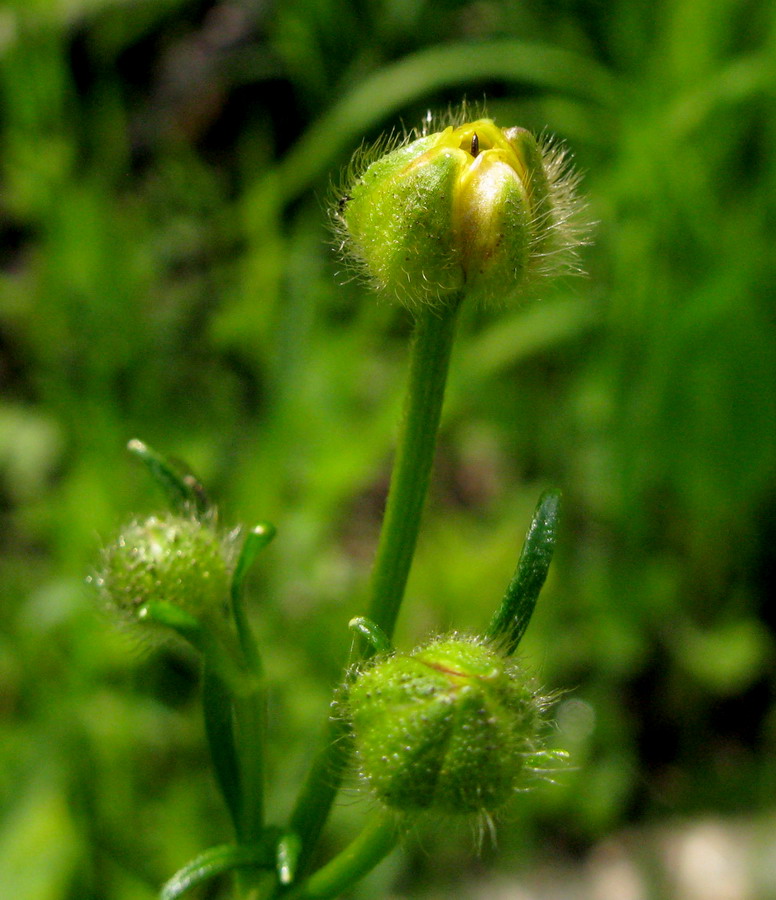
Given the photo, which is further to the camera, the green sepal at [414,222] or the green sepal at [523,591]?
the green sepal at [523,591]

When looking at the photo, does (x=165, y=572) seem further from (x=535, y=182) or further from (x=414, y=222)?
(x=535, y=182)

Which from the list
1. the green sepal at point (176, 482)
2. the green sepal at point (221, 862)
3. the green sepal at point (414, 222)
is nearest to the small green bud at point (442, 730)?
the green sepal at point (221, 862)

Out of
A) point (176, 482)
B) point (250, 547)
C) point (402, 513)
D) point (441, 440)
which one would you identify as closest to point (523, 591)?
point (402, 513)

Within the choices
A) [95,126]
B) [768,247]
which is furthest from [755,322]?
[95,126]

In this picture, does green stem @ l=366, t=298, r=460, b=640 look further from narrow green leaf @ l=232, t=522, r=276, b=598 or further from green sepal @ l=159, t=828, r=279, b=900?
green sepal @ l=159, t=828, r=279, b=900

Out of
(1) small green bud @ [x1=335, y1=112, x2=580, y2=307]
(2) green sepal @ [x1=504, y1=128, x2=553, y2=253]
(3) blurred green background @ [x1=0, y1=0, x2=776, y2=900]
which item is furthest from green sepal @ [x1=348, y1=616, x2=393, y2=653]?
(3) blurred green background @ [x1=0, y1=0, x2=776, y2=900]

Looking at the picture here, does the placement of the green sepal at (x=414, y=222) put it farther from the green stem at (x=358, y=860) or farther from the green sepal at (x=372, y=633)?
the green stem at (x=358, y=860)
